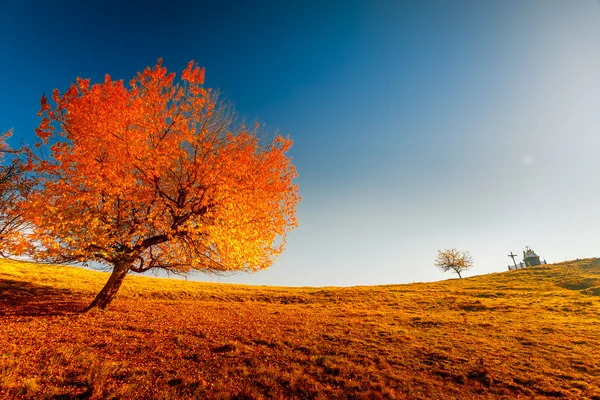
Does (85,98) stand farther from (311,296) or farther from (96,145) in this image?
(311,296)

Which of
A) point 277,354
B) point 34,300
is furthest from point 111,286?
point 277,354

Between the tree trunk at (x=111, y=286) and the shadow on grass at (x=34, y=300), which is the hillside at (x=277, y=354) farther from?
the tree trunk at (x=111, y=286)

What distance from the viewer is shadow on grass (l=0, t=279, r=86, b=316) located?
13.8 m

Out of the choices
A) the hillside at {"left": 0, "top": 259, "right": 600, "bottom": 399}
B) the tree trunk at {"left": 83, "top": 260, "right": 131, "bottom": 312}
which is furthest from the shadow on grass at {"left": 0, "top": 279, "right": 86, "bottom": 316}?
the tree trunk at {"left": 83, "top": 260, "right": 131, "bottom": 312}

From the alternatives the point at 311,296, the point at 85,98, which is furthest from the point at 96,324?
the point at 311,296

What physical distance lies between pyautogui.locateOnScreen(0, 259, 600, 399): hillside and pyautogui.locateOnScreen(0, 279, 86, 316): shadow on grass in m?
0.07

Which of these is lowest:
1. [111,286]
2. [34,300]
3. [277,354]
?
[277,354]

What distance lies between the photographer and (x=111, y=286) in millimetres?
15266

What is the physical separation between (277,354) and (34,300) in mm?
17364

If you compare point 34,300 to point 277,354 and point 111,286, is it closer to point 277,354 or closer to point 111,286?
point 111,286

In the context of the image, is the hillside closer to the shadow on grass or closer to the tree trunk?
the shadow on grass

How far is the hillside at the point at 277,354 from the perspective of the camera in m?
7.46

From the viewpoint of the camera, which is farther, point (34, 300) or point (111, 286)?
point (34, 300)

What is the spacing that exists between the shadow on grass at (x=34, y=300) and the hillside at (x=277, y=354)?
67mm
